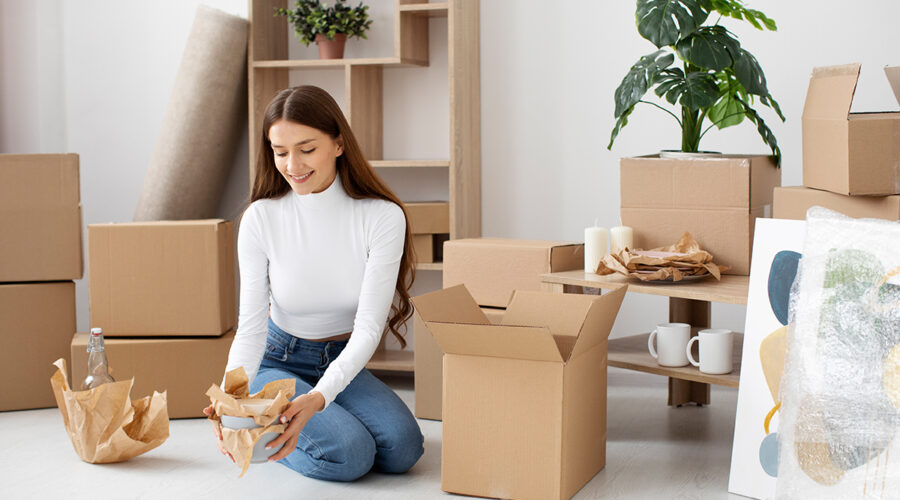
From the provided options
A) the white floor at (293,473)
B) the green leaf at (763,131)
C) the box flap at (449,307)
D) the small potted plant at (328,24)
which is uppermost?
the small potted plant at (328,24)

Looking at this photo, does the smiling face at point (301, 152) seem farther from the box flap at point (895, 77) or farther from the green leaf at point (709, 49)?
the box flap at point (895, 77)

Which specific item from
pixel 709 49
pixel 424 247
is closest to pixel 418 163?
pixel 424 247

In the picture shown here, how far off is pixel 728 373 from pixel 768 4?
4.35 ft

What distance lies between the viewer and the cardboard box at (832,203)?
2.02m

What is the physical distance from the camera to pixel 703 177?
243 cm

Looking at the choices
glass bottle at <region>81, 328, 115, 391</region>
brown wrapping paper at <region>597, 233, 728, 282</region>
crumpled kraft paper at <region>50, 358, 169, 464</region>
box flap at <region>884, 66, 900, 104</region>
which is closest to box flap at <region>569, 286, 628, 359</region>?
brown wrapping paper at <region>597, 233, 728, 282</region>

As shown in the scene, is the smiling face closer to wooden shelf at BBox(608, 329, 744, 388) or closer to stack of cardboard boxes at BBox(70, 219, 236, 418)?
stack of cardboard boxes at BBox(70, 219, 236, 418)

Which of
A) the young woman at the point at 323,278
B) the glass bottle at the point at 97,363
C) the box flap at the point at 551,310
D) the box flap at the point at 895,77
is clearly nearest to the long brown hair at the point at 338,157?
the young woman at the point at 323,278

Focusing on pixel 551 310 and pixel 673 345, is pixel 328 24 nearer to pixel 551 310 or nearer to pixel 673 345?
pixel 551 310

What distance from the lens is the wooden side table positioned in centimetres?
218

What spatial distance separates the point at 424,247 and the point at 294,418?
1.31 meters

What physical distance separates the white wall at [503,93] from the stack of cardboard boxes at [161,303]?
0.76 m

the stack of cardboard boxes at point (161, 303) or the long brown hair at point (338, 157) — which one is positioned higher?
the long brown hair at point (338, 157)

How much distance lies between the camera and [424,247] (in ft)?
10.4
